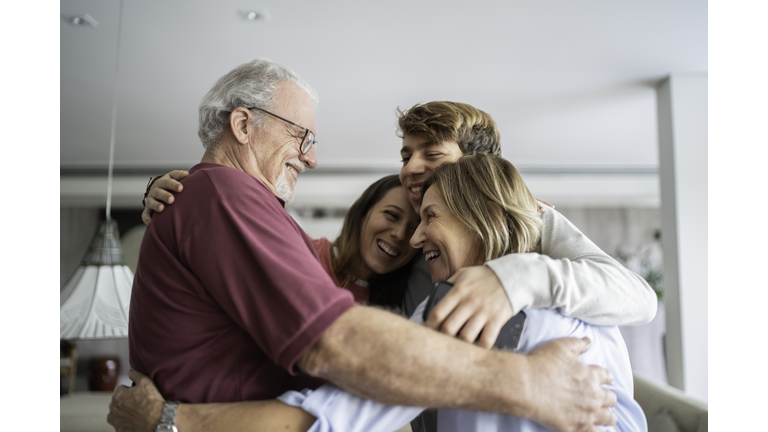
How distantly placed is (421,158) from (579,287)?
87 cm

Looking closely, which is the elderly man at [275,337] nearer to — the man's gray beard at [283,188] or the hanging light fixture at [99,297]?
the man's gray beard at [283,188]

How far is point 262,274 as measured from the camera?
2.79 feet

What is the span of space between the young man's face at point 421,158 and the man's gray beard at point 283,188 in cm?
48

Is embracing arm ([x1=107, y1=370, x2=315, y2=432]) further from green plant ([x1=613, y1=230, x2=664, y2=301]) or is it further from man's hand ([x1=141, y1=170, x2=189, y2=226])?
green plant ([x1=613, y1=230, x2=664, y2=301])

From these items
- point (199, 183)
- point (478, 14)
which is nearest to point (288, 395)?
point (199, 183)

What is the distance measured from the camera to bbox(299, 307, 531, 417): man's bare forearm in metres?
0.81

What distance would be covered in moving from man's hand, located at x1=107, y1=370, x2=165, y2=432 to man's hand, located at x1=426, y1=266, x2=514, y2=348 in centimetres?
57

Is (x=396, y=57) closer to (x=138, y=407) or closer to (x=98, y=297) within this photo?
(x=98, y=297)

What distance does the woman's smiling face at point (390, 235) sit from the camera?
1.98 m

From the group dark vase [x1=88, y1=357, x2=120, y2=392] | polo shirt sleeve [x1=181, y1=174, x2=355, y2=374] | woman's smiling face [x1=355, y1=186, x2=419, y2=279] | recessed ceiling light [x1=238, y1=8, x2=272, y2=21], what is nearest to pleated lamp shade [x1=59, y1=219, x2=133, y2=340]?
woman's smiling face [x1=355, y1=186, x2=419, y2=279]

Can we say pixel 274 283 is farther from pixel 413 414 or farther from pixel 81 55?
pixel 81 55

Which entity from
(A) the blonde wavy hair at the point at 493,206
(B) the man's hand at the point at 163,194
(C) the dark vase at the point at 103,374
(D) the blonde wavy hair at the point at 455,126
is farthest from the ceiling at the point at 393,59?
(C) the dark vase at the point at 103,374

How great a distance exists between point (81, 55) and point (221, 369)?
10.1 ft

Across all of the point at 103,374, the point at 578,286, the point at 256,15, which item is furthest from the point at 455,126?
the point at 103,374
